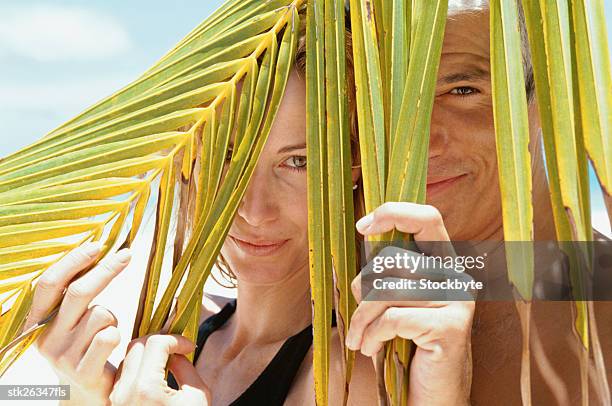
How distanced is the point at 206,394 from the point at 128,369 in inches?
3.9

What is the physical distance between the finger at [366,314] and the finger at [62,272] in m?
0.30

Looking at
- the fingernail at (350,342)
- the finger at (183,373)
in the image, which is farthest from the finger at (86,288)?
the fingernail at (350,342)

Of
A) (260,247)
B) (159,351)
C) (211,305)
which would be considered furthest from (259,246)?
(211,305)

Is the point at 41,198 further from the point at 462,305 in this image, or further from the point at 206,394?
the point at 462,305

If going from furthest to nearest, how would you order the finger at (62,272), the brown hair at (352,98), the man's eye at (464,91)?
the man's eye at (464,91) < the brown hair at (352,98) < the finger at (62,272)

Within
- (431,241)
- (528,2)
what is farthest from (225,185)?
(528,2)

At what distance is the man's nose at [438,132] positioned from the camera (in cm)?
107

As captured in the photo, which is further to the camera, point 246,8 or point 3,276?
point 246,8

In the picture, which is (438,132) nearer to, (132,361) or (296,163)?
(296,163)

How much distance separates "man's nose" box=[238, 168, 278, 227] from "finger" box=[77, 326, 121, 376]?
0.37 metres

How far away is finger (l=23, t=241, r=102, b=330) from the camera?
0.75m

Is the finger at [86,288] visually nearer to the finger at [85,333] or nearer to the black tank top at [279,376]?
the finger at [85,333]

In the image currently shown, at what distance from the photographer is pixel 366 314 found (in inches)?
27.2

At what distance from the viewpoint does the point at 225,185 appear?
765mm
